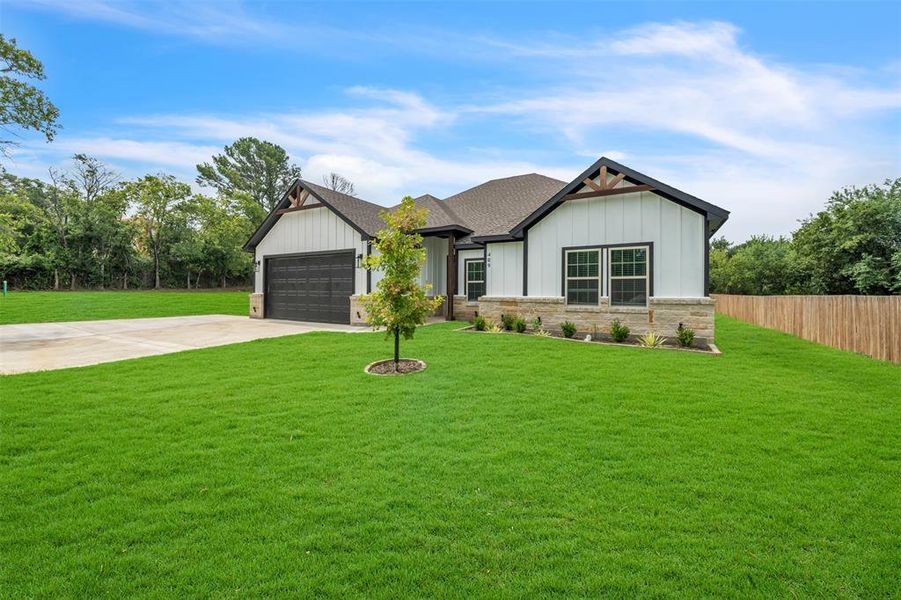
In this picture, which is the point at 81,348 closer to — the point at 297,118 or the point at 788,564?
the point at 297,118

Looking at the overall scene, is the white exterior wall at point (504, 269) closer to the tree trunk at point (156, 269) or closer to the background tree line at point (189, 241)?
the background tree line at point (189, 241)

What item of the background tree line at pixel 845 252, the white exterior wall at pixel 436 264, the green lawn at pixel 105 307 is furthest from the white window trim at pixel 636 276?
the green lawn at pixel 105 307

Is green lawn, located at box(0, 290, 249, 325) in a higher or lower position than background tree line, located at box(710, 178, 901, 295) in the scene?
lower

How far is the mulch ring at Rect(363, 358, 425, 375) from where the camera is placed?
7741mm

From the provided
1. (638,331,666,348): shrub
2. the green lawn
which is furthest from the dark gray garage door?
(638,331,666,348): shrub

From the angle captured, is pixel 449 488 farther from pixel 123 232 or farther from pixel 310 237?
pixel 123 232

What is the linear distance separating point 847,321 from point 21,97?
2237 centimetres

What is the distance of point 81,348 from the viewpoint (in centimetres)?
1030

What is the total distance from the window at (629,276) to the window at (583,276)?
44 cm

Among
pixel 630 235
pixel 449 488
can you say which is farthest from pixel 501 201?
pixel 449 488

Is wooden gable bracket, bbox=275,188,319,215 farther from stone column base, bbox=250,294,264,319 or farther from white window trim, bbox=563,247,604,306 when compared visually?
white window trim, bbox=563,247,604,306

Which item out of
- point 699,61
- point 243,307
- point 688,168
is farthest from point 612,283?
point 243,307

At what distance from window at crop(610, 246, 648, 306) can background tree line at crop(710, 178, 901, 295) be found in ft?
49.5

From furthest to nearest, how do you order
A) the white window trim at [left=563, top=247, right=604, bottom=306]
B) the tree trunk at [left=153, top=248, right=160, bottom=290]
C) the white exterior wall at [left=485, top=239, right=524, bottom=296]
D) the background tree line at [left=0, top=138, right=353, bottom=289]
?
the tree trunk at [left=153, top=248, right=160, bottom=290]
the background tree line at [left=0, top=138, right=353, bottom=289]
the white exterior wall at [left=485, top=239, right=524, bottom=296]
the white window trim at [left=563, top=247, right=604, bottom=306]
